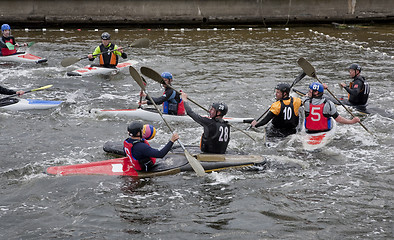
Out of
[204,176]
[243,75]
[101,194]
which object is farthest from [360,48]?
[101,194]

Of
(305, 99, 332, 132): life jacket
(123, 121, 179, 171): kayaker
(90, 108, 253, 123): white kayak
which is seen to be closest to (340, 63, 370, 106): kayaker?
(305, 99, 332, 132): life jacket

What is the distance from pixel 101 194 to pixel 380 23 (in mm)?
21746

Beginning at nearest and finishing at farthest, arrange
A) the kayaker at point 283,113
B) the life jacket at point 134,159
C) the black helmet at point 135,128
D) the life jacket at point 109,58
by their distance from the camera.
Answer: the black helmet at point 135,128, the life jacket at point 134,159, the kayaker at point 283,113, the life jacket at point 109,58

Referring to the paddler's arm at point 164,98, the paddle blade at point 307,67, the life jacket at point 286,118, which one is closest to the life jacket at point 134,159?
the life jacket at point 286,118

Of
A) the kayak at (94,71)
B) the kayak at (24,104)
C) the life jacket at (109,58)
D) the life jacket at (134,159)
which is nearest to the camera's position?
the life jacket at (134,159)

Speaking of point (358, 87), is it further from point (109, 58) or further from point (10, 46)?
point (10, 46)

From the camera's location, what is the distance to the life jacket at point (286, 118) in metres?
8.86

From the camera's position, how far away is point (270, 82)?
14539 millimetres

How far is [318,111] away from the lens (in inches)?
349

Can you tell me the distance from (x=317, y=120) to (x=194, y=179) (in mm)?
2878

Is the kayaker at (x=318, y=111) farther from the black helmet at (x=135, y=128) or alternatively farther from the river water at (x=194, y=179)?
the black helmet at (x=135, y=128)

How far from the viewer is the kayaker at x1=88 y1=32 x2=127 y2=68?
14711 millimetres

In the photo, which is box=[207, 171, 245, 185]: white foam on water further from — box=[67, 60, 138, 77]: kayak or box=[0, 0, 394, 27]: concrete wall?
box=[0, 0, 394, 27]: concrete wall

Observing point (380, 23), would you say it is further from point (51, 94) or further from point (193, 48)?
point (51, 94)
